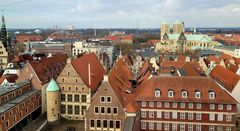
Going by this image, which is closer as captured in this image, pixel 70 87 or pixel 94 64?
pixel 70 87

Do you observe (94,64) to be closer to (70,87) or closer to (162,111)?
(70,87)

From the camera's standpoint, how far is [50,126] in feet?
208

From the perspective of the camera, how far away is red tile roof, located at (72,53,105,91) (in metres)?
67.4

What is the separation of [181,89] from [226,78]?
70.8ft

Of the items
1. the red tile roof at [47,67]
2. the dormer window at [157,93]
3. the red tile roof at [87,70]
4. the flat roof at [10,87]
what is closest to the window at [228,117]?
the dormer window at [157,93]

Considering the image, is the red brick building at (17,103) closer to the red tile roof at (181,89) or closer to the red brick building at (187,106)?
the red tile roof at (181,89)

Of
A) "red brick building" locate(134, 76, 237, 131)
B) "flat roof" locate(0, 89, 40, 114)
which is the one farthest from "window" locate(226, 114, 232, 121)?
"flat roof" locate(0, 89, 40, 114)

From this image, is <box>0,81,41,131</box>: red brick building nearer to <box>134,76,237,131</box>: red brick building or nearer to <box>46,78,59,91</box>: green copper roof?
<box>46,78,59,91</box>: green copper roof

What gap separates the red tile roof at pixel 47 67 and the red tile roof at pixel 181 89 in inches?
1048

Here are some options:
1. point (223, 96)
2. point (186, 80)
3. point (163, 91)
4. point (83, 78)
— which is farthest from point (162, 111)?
point (83, 78)

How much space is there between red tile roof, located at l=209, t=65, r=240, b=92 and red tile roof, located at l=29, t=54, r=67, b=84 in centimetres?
3978

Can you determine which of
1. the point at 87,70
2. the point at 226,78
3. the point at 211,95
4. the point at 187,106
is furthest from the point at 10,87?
the point at 226,78

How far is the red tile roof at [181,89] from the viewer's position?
173 feet

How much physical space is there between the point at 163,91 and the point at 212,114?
8.86 metres
